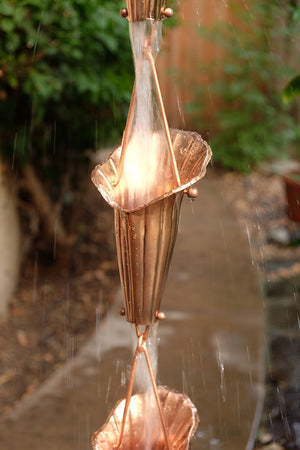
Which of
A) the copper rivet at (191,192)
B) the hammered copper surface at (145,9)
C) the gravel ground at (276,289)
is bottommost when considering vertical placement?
the gravel ground at (276,289)

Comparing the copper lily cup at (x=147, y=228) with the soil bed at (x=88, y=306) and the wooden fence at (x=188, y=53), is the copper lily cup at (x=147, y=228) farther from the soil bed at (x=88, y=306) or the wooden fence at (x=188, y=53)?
the wooden fence at (x=188, y=53)

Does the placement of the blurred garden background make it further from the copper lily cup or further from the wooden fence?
the copper lily cup

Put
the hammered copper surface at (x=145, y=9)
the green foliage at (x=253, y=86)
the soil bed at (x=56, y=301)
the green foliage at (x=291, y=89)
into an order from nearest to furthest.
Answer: the hammered copper surface at (x=145, y=9) < the green foliage at (x=291, y=89) < the soil bed at (x=56, y=301) < the green foliage at (x=253, y=86)

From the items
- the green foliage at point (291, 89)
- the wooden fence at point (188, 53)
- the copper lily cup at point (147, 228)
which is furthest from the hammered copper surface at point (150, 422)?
the wooden fence at point (188, 53)

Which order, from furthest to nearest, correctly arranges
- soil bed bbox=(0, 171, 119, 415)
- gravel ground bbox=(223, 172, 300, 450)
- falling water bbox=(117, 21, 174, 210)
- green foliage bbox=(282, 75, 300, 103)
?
soil bed bbox=(0, 171, 119, 415)
gravel ground bbox=(223, 172, 300, 450)
green foliage bbox=(282, 75, 300, 103)
falling water bbox=(117, 21, 174, 210)

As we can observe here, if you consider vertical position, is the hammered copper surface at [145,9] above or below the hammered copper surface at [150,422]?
above

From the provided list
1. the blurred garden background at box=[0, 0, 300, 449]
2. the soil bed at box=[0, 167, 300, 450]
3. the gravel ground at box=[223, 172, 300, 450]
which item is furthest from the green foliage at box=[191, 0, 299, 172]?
the soil bed at box=[0, 167, 300, 450]

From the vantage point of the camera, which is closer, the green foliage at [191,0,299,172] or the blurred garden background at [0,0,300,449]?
the blurred garden background at [0,0,300,449]
